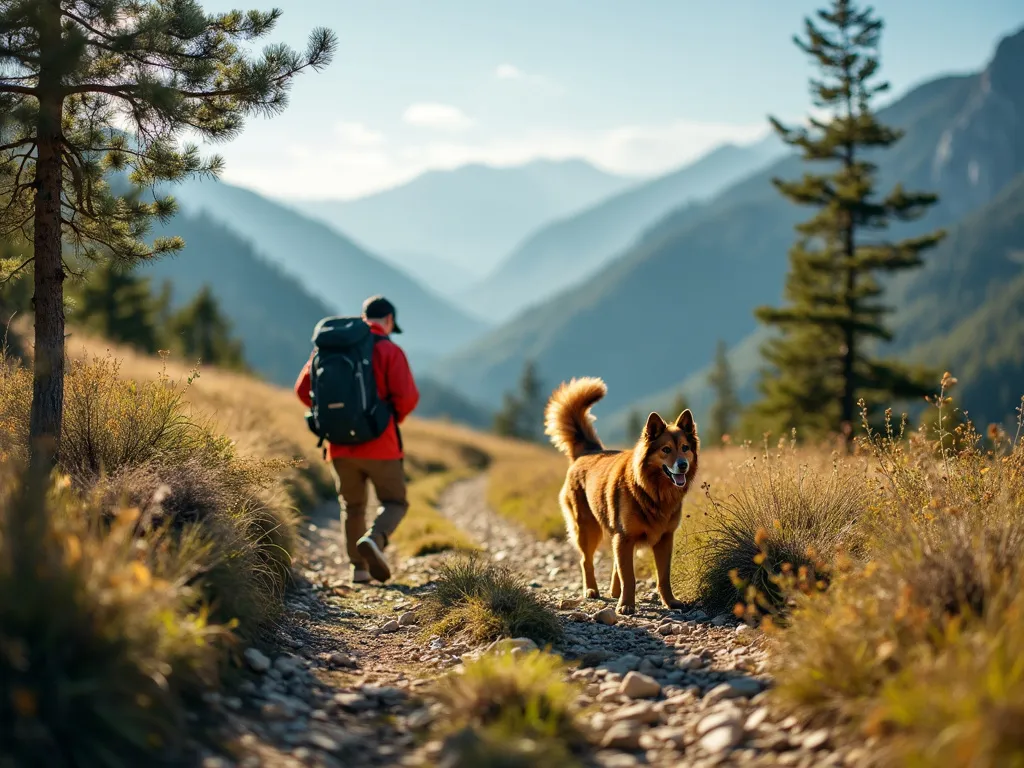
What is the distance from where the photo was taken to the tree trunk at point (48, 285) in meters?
5.96

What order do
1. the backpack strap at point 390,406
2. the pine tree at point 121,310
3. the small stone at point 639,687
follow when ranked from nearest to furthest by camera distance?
the small stone at point 639,687, the backpack strap at point 390,406, the pine tree at point 121,310

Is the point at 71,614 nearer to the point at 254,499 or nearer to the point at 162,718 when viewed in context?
the point at 162,718

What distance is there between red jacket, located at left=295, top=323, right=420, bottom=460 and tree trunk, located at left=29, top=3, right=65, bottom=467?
272 centimetres

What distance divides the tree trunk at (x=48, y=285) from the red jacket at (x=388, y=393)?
272 cm

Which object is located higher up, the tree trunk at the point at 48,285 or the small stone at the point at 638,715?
the tree trunk at the point at 48,285

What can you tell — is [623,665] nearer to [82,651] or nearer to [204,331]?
[82,651]

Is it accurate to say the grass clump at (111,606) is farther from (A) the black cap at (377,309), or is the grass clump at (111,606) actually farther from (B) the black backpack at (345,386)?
(A) the black cap at (377,309)

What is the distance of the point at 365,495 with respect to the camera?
9039mm

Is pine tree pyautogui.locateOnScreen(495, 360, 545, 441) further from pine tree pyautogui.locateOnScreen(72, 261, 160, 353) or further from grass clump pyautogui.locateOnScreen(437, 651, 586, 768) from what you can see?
grass clump pyautogui.locateOnScreen(437, 651, 586, 768)

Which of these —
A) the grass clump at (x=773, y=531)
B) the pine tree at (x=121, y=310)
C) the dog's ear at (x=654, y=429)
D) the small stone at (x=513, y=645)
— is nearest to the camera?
the small stone at (x=513, y=645)

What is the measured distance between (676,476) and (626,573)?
1034 mm

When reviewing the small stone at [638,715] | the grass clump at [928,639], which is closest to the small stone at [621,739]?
the small stone at [638,715]

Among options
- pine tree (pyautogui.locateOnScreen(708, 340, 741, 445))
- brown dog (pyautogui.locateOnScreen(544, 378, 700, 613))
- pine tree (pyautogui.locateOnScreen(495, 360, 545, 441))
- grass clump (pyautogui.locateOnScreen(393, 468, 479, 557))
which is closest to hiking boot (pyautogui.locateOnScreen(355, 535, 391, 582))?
grass clump (pyautogui.locateOnScreen(393, 468, 479, 557))

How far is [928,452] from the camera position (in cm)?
612
